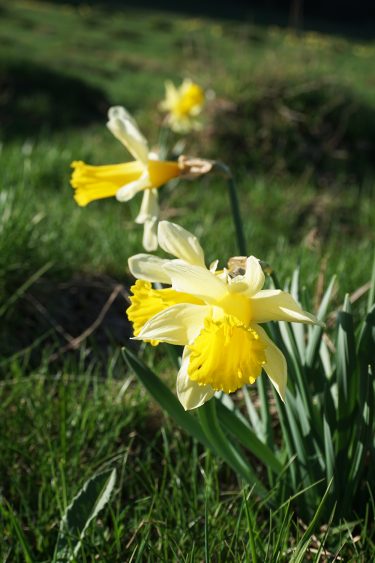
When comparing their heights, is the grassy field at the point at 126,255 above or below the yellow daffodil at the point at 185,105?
below

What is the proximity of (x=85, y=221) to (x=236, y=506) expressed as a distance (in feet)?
6.18

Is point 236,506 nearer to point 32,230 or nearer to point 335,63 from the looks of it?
point 32,230

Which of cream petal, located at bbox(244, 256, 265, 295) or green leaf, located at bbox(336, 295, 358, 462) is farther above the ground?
cream petal, located at bbox(244, 256, 265, 295)

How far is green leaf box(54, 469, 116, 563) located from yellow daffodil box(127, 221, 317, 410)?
345mm

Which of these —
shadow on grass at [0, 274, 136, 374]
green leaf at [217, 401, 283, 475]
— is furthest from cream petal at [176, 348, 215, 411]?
shadow on grass at [0, 274, 136, 374]

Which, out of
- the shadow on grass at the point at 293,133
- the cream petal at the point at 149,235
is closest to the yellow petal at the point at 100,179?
the cream petal at the point at 149,235

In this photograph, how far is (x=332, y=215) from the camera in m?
4.29

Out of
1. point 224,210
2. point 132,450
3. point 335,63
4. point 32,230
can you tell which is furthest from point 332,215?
point 335,63

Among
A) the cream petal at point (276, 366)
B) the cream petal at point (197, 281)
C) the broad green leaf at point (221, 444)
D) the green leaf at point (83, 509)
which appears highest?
the cream petal at point (197, 281)

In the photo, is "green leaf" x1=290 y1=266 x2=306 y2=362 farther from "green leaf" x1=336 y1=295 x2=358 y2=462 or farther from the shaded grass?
the shaded grass

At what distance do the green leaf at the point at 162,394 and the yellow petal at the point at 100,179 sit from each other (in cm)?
41

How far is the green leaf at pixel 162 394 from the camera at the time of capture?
4.30 feet

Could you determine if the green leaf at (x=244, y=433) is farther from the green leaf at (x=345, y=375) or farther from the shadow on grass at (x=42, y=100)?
the shadow on grass at (x=42, y=100)

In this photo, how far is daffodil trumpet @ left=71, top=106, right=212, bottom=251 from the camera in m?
1.51
